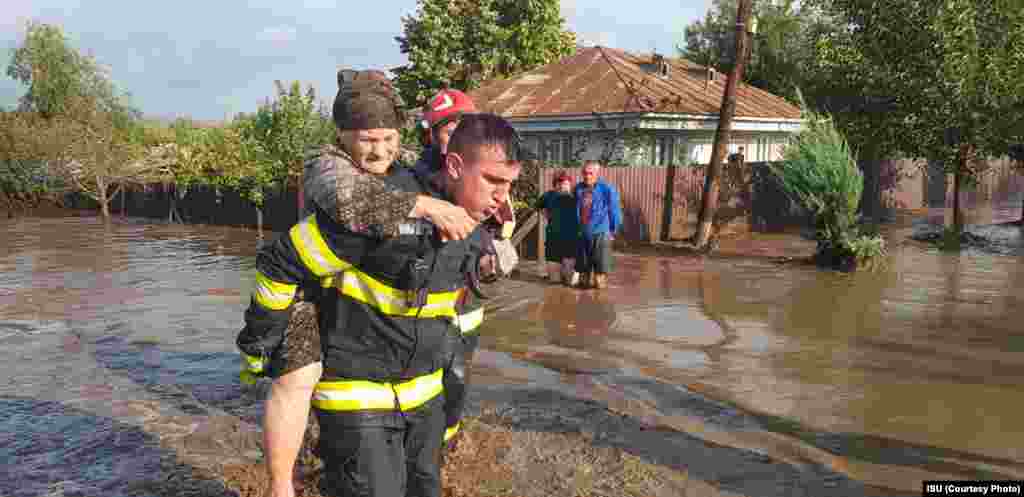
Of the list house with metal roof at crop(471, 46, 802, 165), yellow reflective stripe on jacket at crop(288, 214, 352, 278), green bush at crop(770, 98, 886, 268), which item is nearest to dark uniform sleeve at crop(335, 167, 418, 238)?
yellow reflective stripe on jacket at crop(288, 214, 352, 278)

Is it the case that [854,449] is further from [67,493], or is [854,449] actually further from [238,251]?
[238,251]

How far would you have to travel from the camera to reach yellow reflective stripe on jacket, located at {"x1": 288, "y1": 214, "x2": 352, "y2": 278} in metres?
2.51

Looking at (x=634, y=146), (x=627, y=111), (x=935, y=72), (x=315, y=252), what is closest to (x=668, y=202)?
(x=634, y=146)

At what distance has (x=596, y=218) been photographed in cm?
1091

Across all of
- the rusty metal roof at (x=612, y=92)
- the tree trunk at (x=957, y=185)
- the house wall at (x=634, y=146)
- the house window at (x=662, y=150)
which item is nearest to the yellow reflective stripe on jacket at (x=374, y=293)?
the tree trunk at (x=957, y=185)

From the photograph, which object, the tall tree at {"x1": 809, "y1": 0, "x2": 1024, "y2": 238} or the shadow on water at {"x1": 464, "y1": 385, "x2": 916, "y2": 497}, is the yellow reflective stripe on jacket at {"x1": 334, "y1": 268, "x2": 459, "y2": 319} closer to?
the shadow on water at {"x1": 464, "y1": 385, "x2": 916, "y2": 497}

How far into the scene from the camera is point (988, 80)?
14.4 metres

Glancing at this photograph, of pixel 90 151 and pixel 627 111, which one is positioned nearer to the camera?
pixel 627 111

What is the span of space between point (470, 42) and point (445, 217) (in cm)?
3164

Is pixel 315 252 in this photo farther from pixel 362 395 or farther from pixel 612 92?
pixel 612 92

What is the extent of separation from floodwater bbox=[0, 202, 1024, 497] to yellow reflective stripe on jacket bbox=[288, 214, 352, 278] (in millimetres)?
2914

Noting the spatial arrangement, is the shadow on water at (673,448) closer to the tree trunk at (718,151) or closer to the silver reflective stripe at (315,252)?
the silver reflective stripe at (315,252)

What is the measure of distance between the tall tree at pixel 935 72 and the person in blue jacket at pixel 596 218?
7806 millimetres

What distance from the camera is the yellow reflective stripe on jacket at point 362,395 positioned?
103 inches
